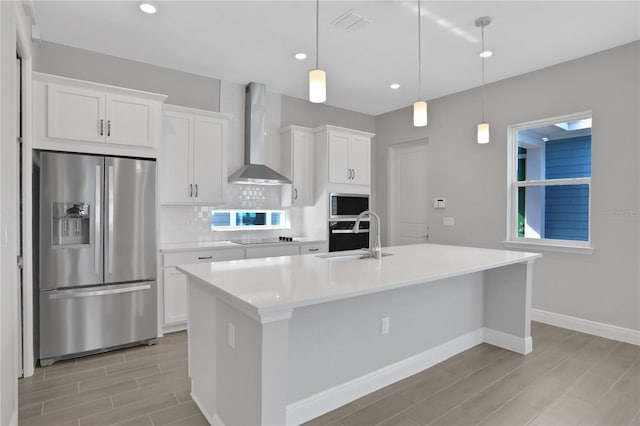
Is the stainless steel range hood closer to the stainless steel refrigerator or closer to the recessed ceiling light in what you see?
the stainless steel refrigerator

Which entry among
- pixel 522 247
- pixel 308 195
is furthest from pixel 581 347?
pixel 308 195

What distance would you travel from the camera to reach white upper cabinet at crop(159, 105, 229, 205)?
380cm

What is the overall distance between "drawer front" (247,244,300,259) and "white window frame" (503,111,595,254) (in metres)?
2.60

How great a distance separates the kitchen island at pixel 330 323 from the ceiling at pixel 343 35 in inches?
78.7

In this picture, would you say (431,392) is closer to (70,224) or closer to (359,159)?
(70,224)

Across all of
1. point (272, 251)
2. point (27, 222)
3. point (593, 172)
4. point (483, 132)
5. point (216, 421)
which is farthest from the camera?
point (272, 251)

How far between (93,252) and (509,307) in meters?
3.73

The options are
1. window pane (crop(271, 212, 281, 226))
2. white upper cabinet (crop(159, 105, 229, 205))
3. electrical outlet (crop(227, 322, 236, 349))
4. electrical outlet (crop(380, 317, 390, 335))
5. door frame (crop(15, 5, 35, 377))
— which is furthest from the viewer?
window pane (crop(271, 212, 281, 226))

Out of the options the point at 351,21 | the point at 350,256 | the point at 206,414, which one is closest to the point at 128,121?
the point at 351,21

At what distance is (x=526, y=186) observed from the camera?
4277 millimetres

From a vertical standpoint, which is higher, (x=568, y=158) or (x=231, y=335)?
(x=568, y=158)

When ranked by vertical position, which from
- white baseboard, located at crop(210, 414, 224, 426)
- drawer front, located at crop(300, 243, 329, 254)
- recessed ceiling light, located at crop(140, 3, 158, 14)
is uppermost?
recessed ceiling light, located at crop(140, 3, 158, 14)

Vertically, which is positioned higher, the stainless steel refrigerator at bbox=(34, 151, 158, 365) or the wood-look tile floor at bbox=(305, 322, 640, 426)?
the stainless steel refrigerator at bbox=(34, 151, 158, 365)

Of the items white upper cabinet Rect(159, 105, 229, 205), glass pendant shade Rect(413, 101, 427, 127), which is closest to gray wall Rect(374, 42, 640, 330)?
glass pendant shade Rect(413, 101, 427, 127)
